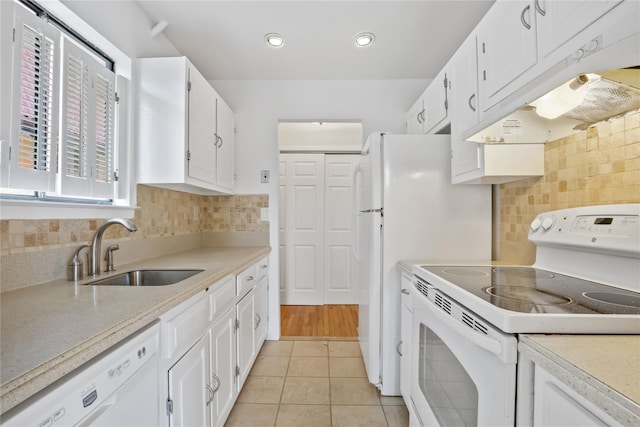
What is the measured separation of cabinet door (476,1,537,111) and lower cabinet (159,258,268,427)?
1.54 m

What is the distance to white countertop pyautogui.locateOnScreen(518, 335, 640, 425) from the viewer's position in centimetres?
45

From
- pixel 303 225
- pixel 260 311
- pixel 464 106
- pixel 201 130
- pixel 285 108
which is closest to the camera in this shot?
pixel 464 106

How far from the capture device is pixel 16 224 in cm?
101

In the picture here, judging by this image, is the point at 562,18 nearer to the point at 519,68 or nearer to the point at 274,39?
the point at 519,68

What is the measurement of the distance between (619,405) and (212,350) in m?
1.32

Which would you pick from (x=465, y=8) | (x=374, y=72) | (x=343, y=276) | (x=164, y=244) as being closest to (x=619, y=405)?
(x=465, y=8)

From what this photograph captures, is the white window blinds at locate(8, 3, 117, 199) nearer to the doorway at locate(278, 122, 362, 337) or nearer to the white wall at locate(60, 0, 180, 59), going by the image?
the white wall at locate(60, 0, 180, 59)

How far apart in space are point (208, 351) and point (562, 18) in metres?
1.77

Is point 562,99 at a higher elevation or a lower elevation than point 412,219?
higher

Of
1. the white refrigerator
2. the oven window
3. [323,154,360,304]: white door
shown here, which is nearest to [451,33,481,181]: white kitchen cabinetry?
the white refrigerator

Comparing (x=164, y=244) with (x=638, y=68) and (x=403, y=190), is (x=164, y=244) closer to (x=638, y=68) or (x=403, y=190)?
(x=403, y=190)

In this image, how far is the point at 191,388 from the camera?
3.48 feet

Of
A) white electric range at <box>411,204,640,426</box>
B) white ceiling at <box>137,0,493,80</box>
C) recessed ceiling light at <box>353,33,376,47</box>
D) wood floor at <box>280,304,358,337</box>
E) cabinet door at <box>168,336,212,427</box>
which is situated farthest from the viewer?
wood floor at <box>280,304,358,337</box>

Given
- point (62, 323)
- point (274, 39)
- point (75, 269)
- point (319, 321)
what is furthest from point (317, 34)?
point (319, 321)
